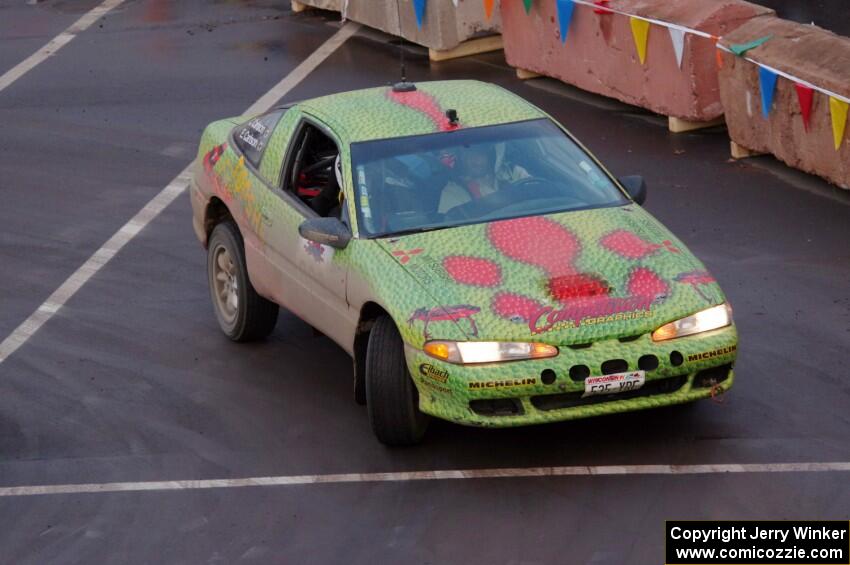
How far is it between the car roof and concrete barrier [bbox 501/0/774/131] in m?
4.74

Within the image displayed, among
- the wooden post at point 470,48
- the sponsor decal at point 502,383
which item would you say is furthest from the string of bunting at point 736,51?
the sponsor decal at point 502,383

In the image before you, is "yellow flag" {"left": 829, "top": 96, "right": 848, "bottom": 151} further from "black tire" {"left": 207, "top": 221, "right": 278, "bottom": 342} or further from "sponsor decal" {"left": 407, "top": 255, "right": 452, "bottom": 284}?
"sponsor decal" {"left": 407, "top": 255, "right": 452, "bottom": 284}

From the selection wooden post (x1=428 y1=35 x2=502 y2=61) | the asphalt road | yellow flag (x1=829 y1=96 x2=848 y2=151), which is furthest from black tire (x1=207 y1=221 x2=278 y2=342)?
wooden post (x1=428 y1=35 x2=502 y2=61)

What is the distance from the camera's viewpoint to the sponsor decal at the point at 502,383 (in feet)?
25.1

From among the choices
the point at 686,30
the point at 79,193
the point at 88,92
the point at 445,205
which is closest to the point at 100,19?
the point at 88,92

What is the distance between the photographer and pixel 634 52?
49.7 feet

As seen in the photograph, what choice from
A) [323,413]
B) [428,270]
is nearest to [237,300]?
[323,413]

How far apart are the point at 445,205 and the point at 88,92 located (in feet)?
33.7

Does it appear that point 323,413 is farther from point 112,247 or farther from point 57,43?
point 57,43

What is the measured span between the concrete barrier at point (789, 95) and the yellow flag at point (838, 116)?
0.05 m

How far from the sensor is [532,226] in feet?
28.2

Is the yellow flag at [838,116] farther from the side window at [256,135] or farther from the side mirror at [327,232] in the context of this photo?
the side mirror at [327,232]

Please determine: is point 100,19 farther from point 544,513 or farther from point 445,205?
point 544,513

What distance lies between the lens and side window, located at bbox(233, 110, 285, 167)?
1006cm
